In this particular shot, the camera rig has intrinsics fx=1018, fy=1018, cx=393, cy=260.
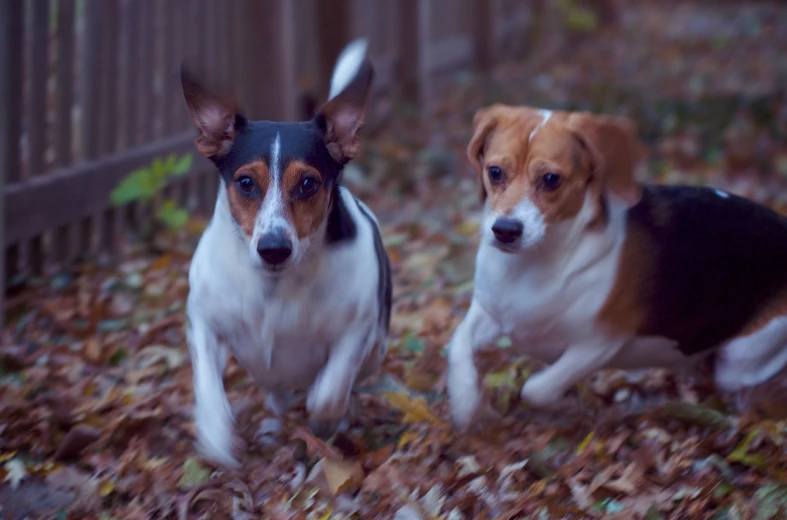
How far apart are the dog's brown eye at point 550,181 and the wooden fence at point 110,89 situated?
104 inches

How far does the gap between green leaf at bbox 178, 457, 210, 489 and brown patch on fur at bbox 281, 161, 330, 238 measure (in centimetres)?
86

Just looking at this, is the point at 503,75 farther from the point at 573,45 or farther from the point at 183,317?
the point at 183,317

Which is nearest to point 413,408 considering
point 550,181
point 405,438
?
point 405,438

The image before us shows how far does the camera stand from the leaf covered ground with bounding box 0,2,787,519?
3170 millimetres

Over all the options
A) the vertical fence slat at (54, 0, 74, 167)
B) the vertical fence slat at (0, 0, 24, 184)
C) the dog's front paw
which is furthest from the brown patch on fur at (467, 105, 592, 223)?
the vertical fence slat at (54, 0, 74, 167)

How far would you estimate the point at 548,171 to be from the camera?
3227 mm

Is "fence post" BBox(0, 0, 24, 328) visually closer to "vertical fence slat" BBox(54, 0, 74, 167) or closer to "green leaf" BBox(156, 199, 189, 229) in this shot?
"vertical fence slat" BBox(54, 0, 74, 167)

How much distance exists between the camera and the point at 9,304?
498 cm

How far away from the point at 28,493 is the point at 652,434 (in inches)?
81.9

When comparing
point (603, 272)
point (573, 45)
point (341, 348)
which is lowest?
point (573, 45)

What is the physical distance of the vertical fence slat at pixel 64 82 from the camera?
17.6 ft

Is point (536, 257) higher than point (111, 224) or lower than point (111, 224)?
higher

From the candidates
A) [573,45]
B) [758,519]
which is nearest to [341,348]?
[758,519]

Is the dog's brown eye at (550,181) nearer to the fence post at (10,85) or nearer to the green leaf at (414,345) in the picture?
the green leaf at (414,345)
